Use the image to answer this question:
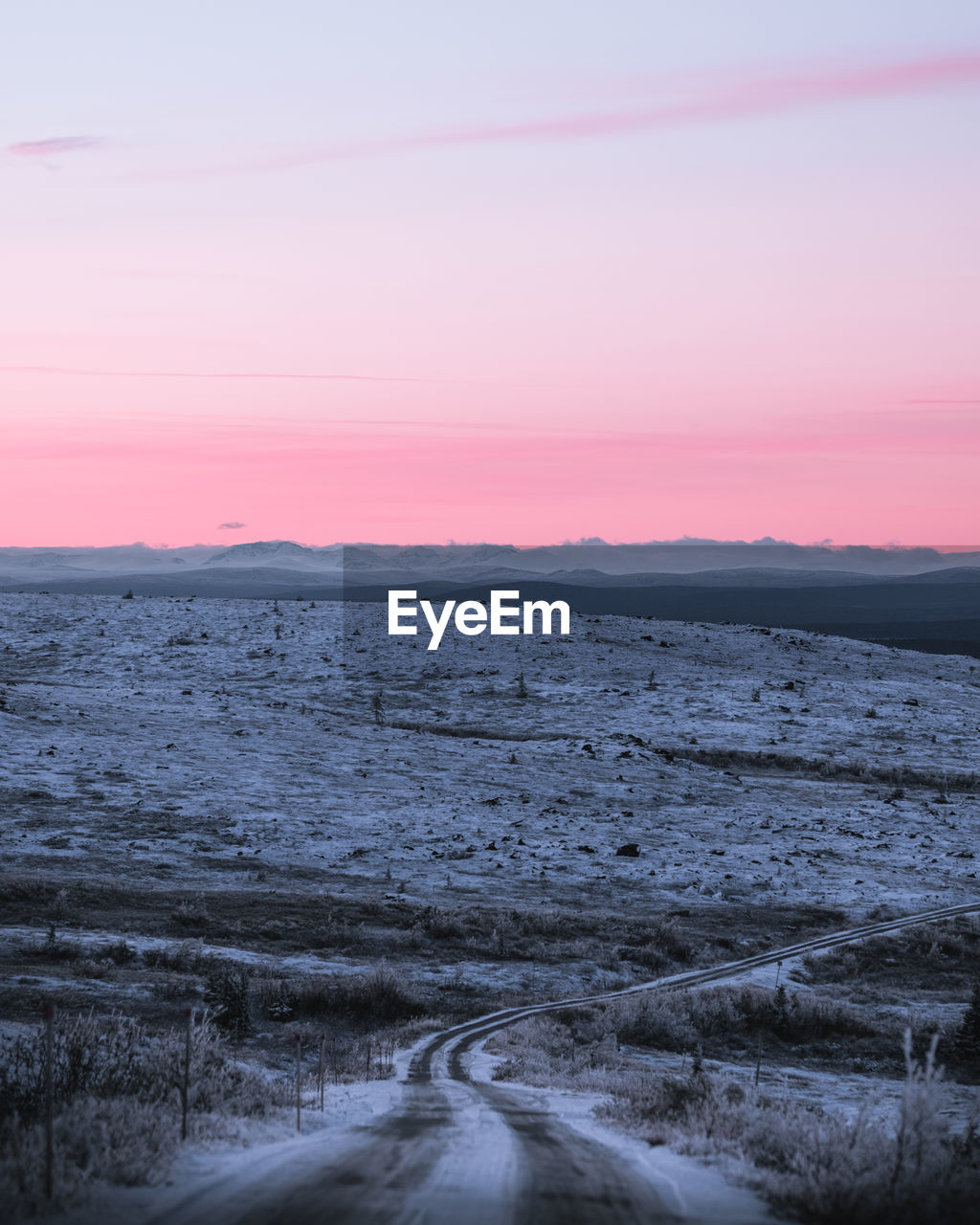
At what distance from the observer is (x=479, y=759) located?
5697 centimetres

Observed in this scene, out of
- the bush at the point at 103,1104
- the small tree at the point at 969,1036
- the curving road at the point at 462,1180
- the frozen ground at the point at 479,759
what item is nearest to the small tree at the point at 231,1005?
the bush at the point at 103,1104

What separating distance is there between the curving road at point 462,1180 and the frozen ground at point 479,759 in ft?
70.7

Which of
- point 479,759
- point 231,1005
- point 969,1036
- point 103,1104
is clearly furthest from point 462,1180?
point 479,759

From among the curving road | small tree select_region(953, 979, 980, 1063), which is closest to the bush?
the curving road

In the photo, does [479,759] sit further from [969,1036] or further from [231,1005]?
[231,1005]

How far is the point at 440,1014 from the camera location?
86.0 ft

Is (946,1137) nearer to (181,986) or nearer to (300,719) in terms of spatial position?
(181,986)

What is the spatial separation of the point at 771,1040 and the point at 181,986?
12.5 meters

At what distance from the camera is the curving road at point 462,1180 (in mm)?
9742

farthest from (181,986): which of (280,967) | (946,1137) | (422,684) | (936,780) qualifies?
(422,684)

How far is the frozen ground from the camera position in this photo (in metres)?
40.1

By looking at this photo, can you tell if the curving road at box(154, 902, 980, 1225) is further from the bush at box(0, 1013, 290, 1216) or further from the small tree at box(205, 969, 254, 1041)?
the small tree at box(205, 969, 254, 1041)

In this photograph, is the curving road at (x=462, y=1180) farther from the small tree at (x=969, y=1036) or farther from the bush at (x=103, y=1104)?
the small tree at (x=969, y=1036)

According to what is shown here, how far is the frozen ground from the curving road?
21.6 meters
